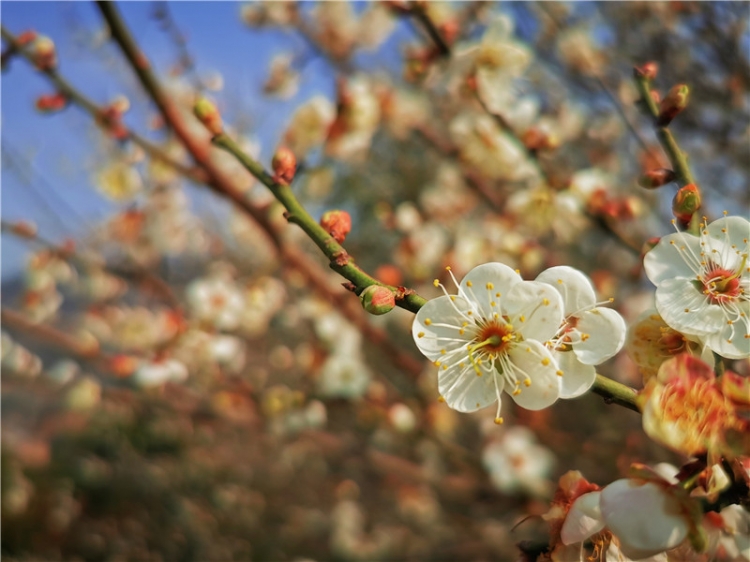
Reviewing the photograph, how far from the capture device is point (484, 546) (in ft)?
8.13

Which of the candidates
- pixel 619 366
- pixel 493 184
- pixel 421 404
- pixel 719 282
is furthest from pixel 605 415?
pixel 719 282

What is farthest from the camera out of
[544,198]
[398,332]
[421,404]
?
[398,332]

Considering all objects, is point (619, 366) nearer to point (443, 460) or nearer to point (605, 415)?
point (605, 415)

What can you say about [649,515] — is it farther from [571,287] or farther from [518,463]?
[518,463]

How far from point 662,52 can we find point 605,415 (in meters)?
1.72

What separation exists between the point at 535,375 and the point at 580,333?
8 cm

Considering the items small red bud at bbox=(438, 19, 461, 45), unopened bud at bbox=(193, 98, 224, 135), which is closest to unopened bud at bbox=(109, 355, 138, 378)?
unopened bud at bbox=(193, 98, 224, 135)

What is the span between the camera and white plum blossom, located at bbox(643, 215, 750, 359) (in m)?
0.63

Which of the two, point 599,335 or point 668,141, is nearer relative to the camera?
point 599,335

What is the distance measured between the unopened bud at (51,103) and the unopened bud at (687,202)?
1.41m

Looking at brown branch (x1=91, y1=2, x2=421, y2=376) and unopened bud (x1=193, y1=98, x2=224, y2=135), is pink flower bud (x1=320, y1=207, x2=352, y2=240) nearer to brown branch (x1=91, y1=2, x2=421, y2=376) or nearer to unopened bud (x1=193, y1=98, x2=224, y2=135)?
unopened bud (x1=193, y1=98, x2=224, y2=135)

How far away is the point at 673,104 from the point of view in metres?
0.78

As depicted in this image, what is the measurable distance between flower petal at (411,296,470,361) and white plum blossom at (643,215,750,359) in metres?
0.23

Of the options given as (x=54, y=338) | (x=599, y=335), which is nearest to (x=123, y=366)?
(x=54, y=338)
